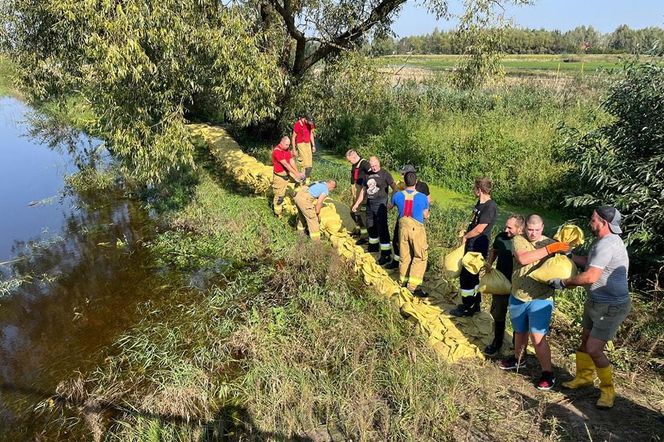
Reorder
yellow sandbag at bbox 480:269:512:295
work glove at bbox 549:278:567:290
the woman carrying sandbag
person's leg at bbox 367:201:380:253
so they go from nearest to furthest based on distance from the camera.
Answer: work glove at bbox 549:278:567:290 → yellow sandbag at bbox 480:269:512:295 → the woman carrying sandbag → person's leg at bbox 367:201:380:253

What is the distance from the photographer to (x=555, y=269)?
3.87 m

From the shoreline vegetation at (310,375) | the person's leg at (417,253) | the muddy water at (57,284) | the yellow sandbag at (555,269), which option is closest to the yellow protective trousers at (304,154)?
the shoreline vegetation at (310,375)

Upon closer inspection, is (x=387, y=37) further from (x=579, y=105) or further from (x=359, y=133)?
(x=579, y=105)

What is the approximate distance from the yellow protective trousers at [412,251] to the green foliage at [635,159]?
8.85 feet

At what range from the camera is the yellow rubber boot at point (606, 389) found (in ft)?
13.0

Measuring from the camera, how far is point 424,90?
16031mm

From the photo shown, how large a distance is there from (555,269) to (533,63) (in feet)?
151

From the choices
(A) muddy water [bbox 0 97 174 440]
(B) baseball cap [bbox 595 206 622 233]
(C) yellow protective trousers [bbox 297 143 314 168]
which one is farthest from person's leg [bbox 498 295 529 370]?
(C) yellow protective trousers [bbox 297 143 314 168]

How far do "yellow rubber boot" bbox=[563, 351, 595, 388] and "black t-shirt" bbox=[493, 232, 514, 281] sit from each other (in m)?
0.97

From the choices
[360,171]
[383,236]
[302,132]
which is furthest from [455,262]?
[302,132]

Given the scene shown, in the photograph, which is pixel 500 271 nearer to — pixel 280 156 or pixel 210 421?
pixel 210 421

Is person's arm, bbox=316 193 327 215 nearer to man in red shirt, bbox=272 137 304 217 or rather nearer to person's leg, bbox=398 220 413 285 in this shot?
Result: man in red shirt, bbox=272 137 304 217

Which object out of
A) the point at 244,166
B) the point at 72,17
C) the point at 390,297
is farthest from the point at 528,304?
the point at 244,166

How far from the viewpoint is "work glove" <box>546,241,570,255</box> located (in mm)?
3912
